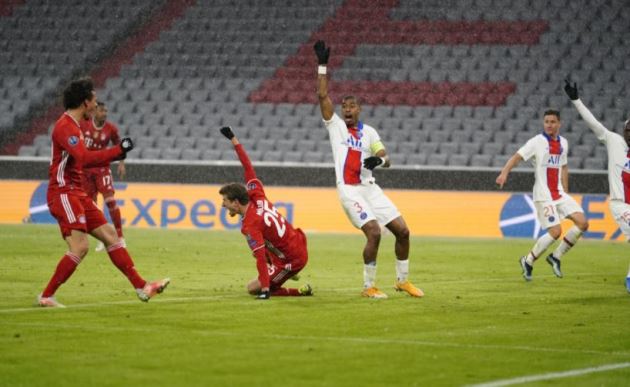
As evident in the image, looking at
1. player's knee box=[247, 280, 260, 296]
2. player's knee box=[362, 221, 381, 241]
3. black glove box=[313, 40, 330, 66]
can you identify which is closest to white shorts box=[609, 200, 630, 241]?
player's knee box=[362, 221, 381, 241]

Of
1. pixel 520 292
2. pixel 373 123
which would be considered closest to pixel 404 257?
pixel 520 292

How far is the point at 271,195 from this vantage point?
28.7 meters

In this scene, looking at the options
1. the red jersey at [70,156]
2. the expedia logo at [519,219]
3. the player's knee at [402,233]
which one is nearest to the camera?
the red jersey at [70,156]

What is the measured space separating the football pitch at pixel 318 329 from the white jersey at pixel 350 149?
1361 millimetres

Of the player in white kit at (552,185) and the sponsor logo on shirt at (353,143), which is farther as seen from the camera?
the player in white kit at (552,185)

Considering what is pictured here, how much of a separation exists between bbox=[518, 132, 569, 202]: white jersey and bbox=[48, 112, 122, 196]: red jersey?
761cm

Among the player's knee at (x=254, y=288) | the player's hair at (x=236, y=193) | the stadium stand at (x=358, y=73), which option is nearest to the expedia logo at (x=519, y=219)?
the stadium stand at (x=358, y=73)

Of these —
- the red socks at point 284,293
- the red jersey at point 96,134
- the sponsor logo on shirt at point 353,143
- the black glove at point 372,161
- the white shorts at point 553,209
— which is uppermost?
the sponsor logo on shirt at point 353,143

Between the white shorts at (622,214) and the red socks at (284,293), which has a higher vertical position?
the white shorts at (622,214)

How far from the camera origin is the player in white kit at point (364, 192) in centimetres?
1422

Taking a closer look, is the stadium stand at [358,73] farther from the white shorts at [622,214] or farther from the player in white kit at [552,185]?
the white shorts at [622,214]

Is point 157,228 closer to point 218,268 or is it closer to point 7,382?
point 218,268

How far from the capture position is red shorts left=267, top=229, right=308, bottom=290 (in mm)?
13828

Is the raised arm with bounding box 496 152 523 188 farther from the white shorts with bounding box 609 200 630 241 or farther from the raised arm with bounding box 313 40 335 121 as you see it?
the raised arm with bounding box 313 40 335 121
